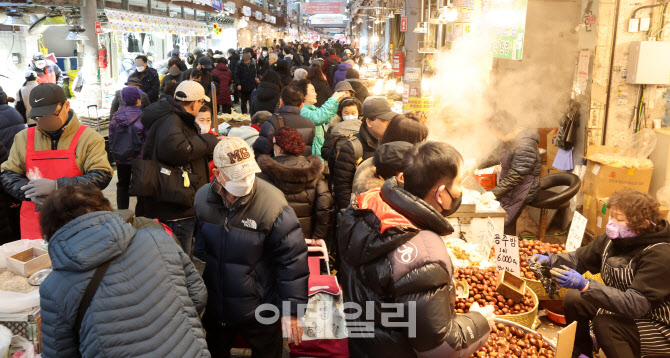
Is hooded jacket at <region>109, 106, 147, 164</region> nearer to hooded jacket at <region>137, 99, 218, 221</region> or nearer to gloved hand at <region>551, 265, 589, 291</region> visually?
hooded jacket at <region>137, 99, 218, 221</region>

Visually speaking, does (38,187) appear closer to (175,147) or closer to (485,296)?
(175,147)

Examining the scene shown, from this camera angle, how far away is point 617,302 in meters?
3.58

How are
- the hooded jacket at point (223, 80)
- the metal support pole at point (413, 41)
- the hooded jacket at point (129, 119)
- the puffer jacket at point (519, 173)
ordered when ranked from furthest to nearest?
the hooded jacket at point (223, 80)
the metal support pole at point (413, 41)
the hooded jacket at point (129, 119)
the puffer jacket at point (519, 173)

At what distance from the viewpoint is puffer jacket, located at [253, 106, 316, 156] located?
215 inches

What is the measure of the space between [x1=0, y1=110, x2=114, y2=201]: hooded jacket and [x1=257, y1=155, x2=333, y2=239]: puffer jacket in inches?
48.9

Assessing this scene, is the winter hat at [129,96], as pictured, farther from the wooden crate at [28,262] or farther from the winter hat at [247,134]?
the wooden crate at [28,262]

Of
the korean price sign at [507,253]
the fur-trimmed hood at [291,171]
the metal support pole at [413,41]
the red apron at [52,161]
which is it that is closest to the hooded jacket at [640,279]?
the korean price sign at [507,253]

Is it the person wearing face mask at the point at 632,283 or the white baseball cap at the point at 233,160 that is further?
the person wearing face mask at the point at 632,283

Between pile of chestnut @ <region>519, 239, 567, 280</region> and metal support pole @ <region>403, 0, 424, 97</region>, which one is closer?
pile of chestnut @ <region>519, 239, 567, 280</region>

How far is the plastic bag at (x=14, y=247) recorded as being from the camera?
3678mm

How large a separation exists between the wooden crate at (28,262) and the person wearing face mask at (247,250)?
4.02 feet

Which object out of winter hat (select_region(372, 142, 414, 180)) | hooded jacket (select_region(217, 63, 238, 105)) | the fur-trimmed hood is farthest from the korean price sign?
hooded jacket (select_region(217, 63, 238, 105))

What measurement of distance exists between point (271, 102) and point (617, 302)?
7.45m

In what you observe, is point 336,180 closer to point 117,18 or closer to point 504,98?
point 504,98
